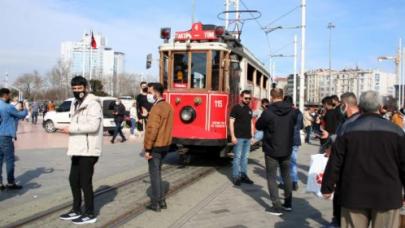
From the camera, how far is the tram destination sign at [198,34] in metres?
12.0

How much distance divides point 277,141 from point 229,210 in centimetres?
139

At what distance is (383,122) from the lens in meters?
4.09

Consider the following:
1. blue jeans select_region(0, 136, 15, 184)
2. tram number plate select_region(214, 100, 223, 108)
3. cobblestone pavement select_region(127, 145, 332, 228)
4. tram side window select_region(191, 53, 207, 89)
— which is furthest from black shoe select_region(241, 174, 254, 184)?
blue jeans select_region(0, 136, 15, 184)

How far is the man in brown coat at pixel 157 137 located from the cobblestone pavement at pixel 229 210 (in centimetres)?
39

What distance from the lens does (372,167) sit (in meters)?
4.03

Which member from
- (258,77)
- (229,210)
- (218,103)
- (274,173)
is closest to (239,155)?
(218,103)

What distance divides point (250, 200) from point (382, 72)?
8273 centimetres

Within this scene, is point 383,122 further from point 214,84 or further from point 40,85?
point 40,85

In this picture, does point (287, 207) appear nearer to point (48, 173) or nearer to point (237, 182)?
point (237, 182)

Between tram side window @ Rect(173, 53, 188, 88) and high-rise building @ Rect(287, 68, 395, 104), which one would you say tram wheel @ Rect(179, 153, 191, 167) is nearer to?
tram side window @ Rect(173, 53, 188, 88)

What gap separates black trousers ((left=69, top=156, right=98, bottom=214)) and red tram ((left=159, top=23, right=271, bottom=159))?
4.99 metres

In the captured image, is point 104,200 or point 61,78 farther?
point 61,78

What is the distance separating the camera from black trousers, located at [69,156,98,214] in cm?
664

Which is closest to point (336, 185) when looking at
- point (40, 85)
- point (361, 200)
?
point (361, 200)
